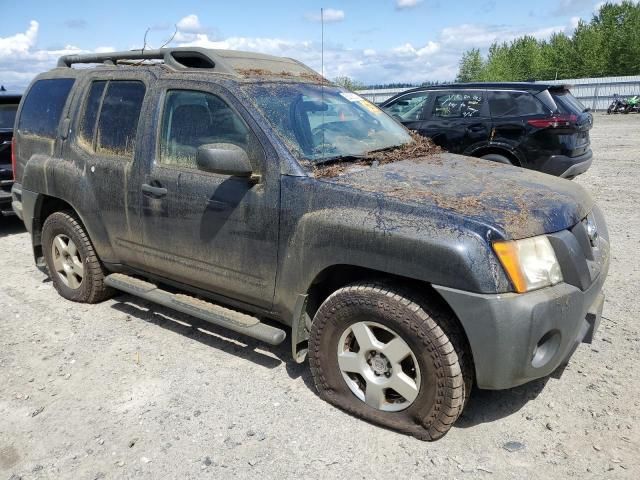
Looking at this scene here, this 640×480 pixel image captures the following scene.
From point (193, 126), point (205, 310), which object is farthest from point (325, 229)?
point (193, 126)

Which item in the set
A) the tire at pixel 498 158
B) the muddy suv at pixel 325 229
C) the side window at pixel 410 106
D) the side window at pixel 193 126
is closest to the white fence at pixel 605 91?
the side window at pixel 410 106

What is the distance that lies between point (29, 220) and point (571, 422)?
4.72m

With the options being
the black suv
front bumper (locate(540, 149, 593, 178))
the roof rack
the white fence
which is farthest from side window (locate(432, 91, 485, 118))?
the white fence

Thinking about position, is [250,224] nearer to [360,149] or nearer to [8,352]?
[360,149]

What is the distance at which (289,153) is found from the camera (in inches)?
125

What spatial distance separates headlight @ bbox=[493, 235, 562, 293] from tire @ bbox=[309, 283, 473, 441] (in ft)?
1.36

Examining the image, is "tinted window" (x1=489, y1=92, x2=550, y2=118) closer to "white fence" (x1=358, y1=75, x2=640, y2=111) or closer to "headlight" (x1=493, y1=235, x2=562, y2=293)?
"headlight" (x1=493, y1=235, x2=562, y2=293)

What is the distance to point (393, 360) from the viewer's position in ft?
9.34

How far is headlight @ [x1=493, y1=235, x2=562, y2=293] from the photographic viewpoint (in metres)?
2.50

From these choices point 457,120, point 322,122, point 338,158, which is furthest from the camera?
point 457,120

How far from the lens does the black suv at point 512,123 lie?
7.76 metres

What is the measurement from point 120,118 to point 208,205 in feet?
4.17

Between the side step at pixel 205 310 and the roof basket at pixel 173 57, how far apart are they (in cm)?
164

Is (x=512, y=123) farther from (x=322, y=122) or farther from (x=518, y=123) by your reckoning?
(x=322, y=122)
